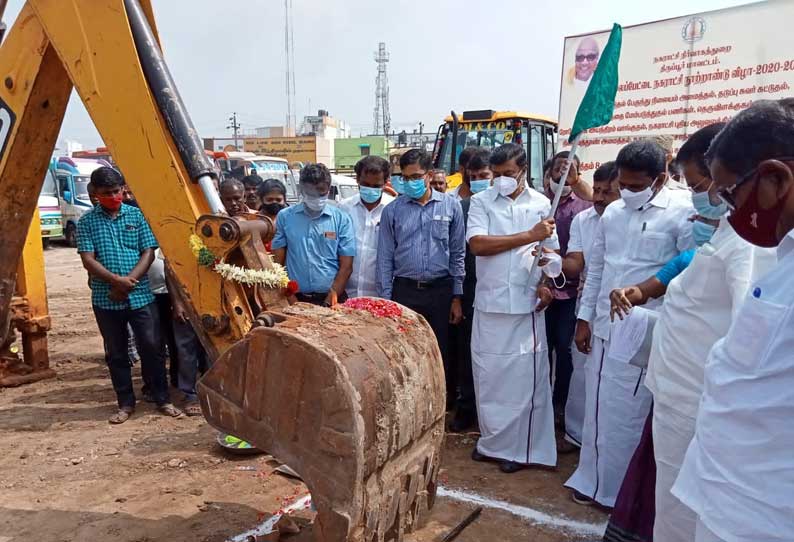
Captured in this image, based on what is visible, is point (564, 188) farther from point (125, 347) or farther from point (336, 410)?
point (125, 347)

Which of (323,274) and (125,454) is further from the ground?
(323,274)

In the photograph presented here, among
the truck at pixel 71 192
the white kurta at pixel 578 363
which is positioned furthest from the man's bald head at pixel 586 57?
the truck at pixel 71 192

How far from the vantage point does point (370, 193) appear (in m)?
4.75

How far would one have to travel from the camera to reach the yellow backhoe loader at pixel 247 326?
2.21m

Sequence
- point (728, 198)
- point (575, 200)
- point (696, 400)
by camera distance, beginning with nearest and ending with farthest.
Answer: point (728, 198) → point (696, 400) → point (575, 200)

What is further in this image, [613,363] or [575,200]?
[575,200]

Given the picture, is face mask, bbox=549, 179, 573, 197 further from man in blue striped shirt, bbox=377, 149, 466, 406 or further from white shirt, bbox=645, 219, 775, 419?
white shirt, bbox=645, 219, 775, 419

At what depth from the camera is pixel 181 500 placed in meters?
3.55

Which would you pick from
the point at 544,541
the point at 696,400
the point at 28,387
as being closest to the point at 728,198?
the point at 696,400

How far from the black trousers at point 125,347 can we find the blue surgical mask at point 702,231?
13.2 ft

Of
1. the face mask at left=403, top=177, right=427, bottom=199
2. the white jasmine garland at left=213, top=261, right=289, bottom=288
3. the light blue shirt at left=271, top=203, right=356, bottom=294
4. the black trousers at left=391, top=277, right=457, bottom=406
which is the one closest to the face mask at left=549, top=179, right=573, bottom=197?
the face mask at left=403, top=177, right=427, bottom=199

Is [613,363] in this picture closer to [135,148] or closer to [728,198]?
[728,198]

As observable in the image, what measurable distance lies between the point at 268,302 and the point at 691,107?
247 inches

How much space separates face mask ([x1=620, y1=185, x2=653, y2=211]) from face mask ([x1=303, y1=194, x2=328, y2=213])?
206 cm
